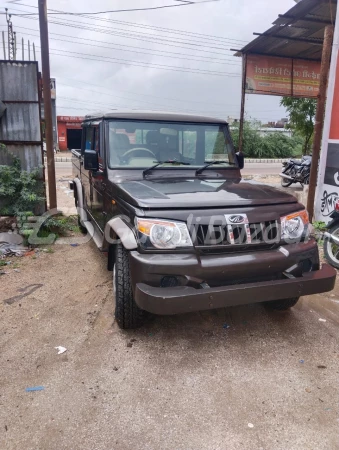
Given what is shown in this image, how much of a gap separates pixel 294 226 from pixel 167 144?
169 centimetres

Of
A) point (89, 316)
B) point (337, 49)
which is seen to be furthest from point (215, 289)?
point (337, 49)

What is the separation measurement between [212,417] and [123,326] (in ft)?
3.62

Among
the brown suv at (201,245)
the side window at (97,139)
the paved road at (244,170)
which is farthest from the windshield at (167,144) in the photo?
the paved road at (244,170)

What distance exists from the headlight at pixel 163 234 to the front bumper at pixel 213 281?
0.09 meters

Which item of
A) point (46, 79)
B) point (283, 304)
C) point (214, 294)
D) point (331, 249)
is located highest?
point (46, 79)

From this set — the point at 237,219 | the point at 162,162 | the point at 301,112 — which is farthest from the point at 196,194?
the point at 301,112

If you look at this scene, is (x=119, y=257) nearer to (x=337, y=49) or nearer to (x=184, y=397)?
(x=184, y=397)

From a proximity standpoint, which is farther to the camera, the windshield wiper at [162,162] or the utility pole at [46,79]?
the utility pole at [46,79]

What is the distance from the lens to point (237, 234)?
2740mm

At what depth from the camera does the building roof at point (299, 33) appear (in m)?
6.19

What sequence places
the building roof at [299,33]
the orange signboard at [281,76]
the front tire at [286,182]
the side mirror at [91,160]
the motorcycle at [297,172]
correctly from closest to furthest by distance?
the side mirror at [91,160], the building roof at [299,33], the orange signboard at [281,76], the motorcycle at [297,172], the front tire at [286,182]

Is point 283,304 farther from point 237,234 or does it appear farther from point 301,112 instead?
point 301,112

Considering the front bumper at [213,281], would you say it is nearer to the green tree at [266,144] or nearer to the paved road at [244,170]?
the paved road at [244,170]

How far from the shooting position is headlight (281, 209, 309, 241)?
292 centimetres
